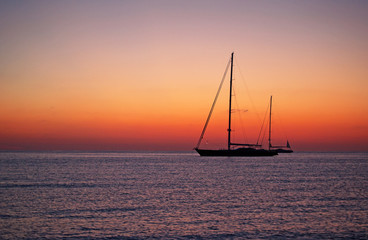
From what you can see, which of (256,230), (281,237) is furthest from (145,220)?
(281,237)

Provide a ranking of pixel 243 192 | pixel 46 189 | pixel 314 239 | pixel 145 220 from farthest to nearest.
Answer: pixel 46 189, pixel 243 192, pixel 145 220, pixel 314 239

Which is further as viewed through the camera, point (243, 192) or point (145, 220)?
point (243, 192)

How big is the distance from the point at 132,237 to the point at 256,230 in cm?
795

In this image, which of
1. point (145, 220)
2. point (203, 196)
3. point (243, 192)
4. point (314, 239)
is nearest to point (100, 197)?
point (203, 196)

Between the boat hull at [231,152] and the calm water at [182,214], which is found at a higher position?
the boat hull at [231,152]

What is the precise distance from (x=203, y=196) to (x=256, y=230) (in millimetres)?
15423

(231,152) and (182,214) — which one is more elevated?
(231,152)

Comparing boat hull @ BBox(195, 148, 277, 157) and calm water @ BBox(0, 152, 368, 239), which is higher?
boat hull @ BBox(195, 148, 277, 157)

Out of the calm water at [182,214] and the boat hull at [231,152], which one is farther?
the boat hull at [231,152]

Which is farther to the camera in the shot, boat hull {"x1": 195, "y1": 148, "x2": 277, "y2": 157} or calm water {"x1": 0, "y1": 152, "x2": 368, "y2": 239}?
boat hull {"x1": 195, "y1": 148, "x2": 277, "y2": 157}

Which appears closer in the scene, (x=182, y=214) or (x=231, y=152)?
(x=182, y=214)

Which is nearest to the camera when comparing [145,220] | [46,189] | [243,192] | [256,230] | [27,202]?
[256,230]

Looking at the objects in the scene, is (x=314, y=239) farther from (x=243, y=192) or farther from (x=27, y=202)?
(x=27, y=202)

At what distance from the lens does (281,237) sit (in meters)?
22.6
